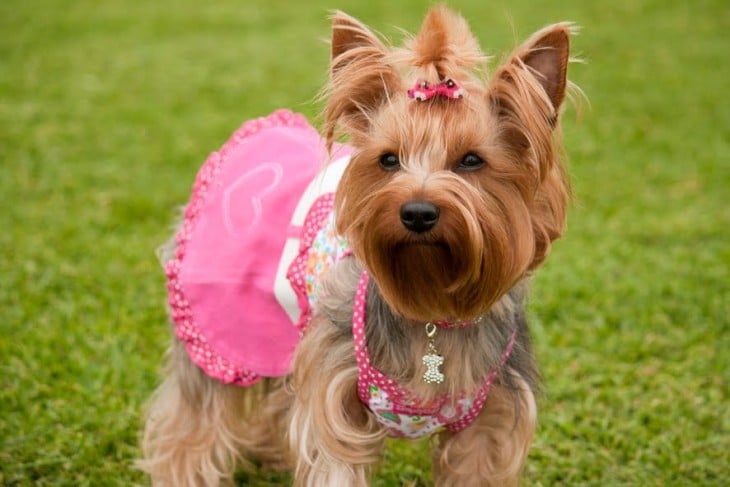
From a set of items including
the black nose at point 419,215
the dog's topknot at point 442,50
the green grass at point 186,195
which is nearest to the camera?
the black nose at point 419,215

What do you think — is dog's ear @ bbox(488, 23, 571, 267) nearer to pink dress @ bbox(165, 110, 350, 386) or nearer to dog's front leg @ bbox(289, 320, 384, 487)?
dog's front leg @ bbox(289, 320, 384, 487)

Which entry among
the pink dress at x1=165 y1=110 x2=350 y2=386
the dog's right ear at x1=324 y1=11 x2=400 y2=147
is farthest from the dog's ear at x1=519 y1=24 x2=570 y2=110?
the pink dress at x1=165 y1=110 x2=350 y2=386

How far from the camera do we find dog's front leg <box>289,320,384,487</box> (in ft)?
10.00

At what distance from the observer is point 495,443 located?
10.7 ft

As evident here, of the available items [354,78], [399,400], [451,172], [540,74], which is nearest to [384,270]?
[451,172]

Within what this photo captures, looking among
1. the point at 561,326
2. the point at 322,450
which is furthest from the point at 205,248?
the point at 561,326

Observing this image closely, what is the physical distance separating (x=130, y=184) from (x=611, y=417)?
4.54 meters

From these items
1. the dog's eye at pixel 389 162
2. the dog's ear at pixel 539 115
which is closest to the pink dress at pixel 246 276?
the dog's eye at pixel 389 162

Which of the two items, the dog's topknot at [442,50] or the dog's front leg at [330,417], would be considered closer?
the dog's topknot at [442,50]

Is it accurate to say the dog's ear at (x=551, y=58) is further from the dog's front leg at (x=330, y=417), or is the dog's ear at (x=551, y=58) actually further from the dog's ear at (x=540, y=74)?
the dog's front leg at (x=330, y=417)

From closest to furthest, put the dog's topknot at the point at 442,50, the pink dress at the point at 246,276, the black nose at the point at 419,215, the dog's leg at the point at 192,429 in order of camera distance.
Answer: the black nose at the point at 419,215, the dog's topknot at the point at 442,50, the pink dress at the point at 246,276, the dog's leg at the point at 192,429

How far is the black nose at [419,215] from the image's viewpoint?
8.71ft

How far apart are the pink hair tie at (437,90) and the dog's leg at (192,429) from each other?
5.17ft

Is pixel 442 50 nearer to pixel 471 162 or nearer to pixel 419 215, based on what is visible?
pixel 471 162
